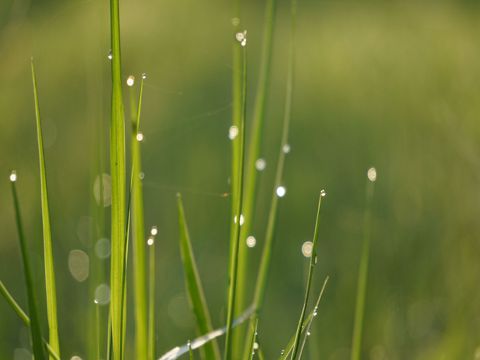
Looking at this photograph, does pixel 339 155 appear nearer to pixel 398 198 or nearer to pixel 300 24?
pixel 398 198

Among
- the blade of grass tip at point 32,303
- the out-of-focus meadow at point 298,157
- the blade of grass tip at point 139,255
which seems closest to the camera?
the blade of grass tip at point 32,303

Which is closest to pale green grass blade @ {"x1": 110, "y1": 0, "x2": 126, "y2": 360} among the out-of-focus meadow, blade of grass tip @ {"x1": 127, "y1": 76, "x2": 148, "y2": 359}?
blade of grass tip @ {"x1": 127, "y1": 76, "x2": 148, "y2": 359}

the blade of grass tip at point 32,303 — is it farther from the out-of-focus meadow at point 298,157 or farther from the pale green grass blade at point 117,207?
the out-of-focus meadow at point 298,157

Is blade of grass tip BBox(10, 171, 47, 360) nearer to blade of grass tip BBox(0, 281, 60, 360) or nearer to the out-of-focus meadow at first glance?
blade of grass tip BBox(0, 281, 60, 360)

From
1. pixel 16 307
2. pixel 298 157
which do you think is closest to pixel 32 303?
pixel 16 307

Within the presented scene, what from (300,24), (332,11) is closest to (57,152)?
(300,24)

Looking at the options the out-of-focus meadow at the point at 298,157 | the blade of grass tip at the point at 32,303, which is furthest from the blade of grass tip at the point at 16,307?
the out-of-focus meadow at the point at 298,157
